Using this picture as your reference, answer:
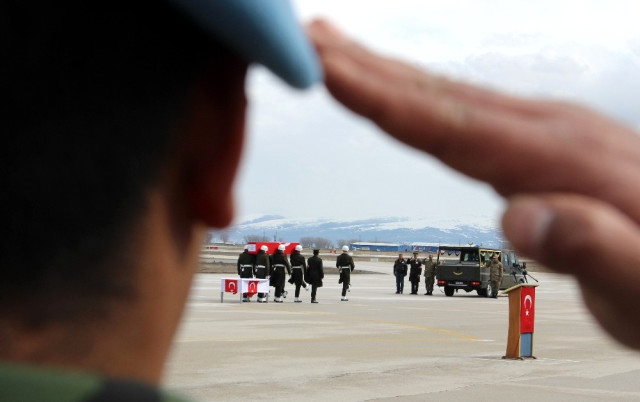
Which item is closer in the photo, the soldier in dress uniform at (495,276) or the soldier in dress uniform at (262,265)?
the soldier in dress uniform at (262,265)

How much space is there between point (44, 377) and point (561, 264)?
1.38 ft

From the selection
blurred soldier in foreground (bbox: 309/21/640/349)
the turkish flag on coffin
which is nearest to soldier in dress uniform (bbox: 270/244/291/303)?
the turkish flag on coffin

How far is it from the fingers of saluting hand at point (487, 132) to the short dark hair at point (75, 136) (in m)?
0.16

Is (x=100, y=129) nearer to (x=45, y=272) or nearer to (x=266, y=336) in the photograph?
(x=45, y=272)

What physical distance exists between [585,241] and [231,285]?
81.8ft

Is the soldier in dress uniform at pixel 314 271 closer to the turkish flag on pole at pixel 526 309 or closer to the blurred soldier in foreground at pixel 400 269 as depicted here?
the blurred soldier in foreground at pixel 400 269

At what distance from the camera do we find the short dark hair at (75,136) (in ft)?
2.67

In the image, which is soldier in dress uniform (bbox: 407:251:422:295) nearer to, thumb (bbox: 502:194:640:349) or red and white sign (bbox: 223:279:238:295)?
red and white sign (bbox: 223:279:238:295)

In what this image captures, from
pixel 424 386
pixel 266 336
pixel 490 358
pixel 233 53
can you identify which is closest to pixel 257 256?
pixel 266 336

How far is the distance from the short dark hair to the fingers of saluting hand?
0.16m

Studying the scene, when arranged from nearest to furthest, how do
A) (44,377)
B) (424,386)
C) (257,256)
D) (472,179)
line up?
(44,377), (472,179), (424,386), (257,256)

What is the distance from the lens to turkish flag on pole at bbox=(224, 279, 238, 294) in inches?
995

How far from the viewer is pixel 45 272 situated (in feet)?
2.71

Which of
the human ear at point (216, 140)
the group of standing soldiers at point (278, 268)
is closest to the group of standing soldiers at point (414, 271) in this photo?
the group of standing soldiers at point (278, 268)
